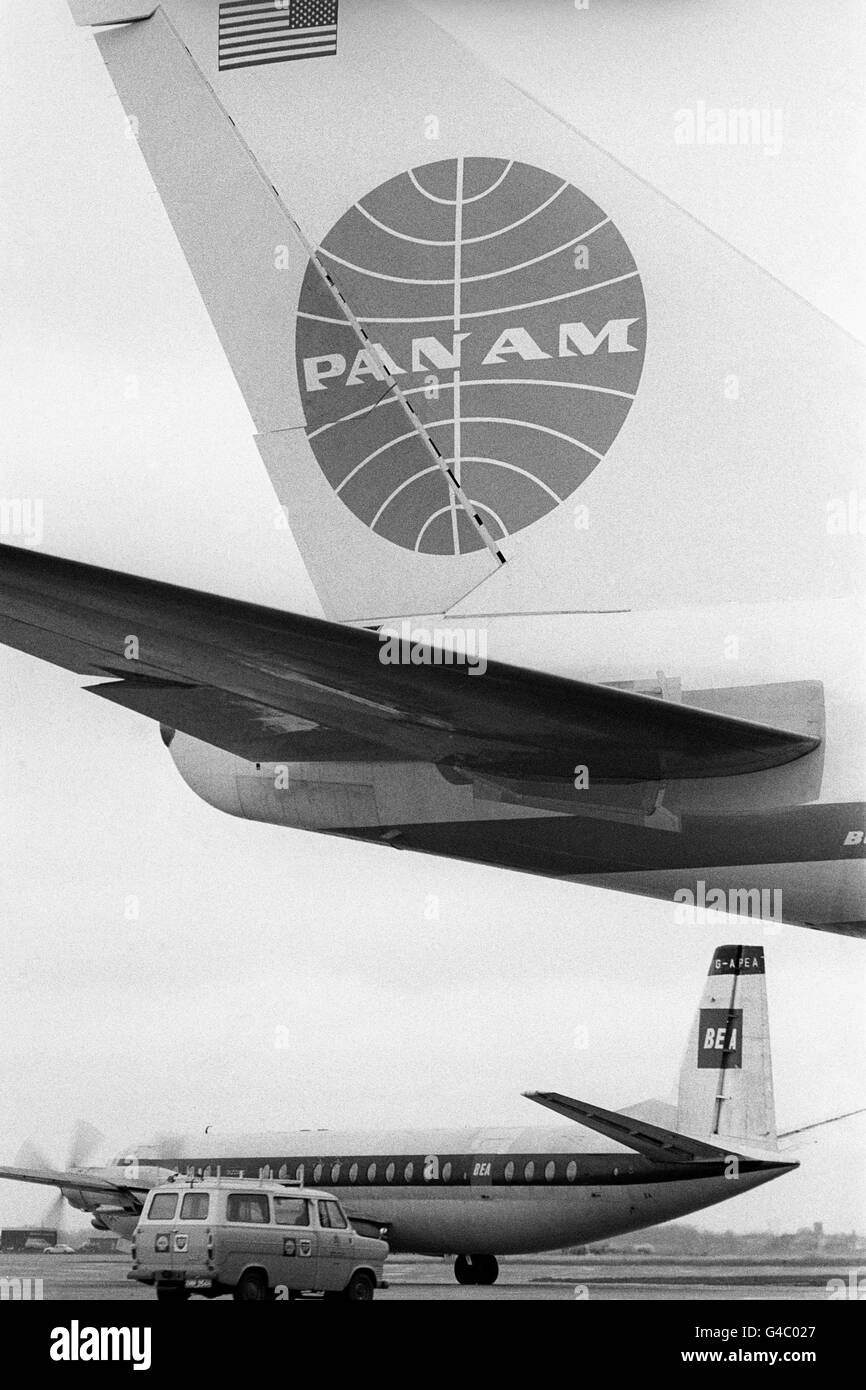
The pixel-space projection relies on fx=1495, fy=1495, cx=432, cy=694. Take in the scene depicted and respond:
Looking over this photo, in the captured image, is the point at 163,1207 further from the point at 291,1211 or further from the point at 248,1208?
the point at 291,1211

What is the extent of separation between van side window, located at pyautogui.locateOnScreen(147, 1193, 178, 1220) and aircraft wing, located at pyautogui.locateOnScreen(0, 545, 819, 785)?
6.37 meters

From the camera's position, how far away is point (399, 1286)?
17.7 meters

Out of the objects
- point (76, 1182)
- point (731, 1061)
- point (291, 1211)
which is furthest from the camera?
point (76, 1182)

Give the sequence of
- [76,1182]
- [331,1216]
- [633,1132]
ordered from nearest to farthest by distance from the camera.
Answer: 1. [331,1216]
2. [633,1132]
3. [76,1182]

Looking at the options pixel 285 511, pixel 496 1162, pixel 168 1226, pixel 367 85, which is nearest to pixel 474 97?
pixel 367 85

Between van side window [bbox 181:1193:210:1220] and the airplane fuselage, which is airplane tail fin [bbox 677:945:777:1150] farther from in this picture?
van side window [bbox 181:1193:210:1220]

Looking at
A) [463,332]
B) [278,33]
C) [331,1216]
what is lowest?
[331,1216]

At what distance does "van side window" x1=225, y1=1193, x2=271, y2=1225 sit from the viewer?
12008 millimetres

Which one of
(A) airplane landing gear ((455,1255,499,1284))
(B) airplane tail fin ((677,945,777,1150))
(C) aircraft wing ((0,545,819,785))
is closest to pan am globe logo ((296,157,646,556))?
(C) aircraft wing ((0,545,819,785))

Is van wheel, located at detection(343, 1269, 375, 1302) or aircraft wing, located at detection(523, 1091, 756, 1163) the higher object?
aircraft wing, located at detection(523, 1091, 756, 1163)

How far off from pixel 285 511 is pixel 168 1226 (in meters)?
6.70

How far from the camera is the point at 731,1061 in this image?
1870 centimetres

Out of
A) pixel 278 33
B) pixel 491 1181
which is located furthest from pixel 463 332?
pixel 491 1181

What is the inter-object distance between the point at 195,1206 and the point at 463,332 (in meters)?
7.61
